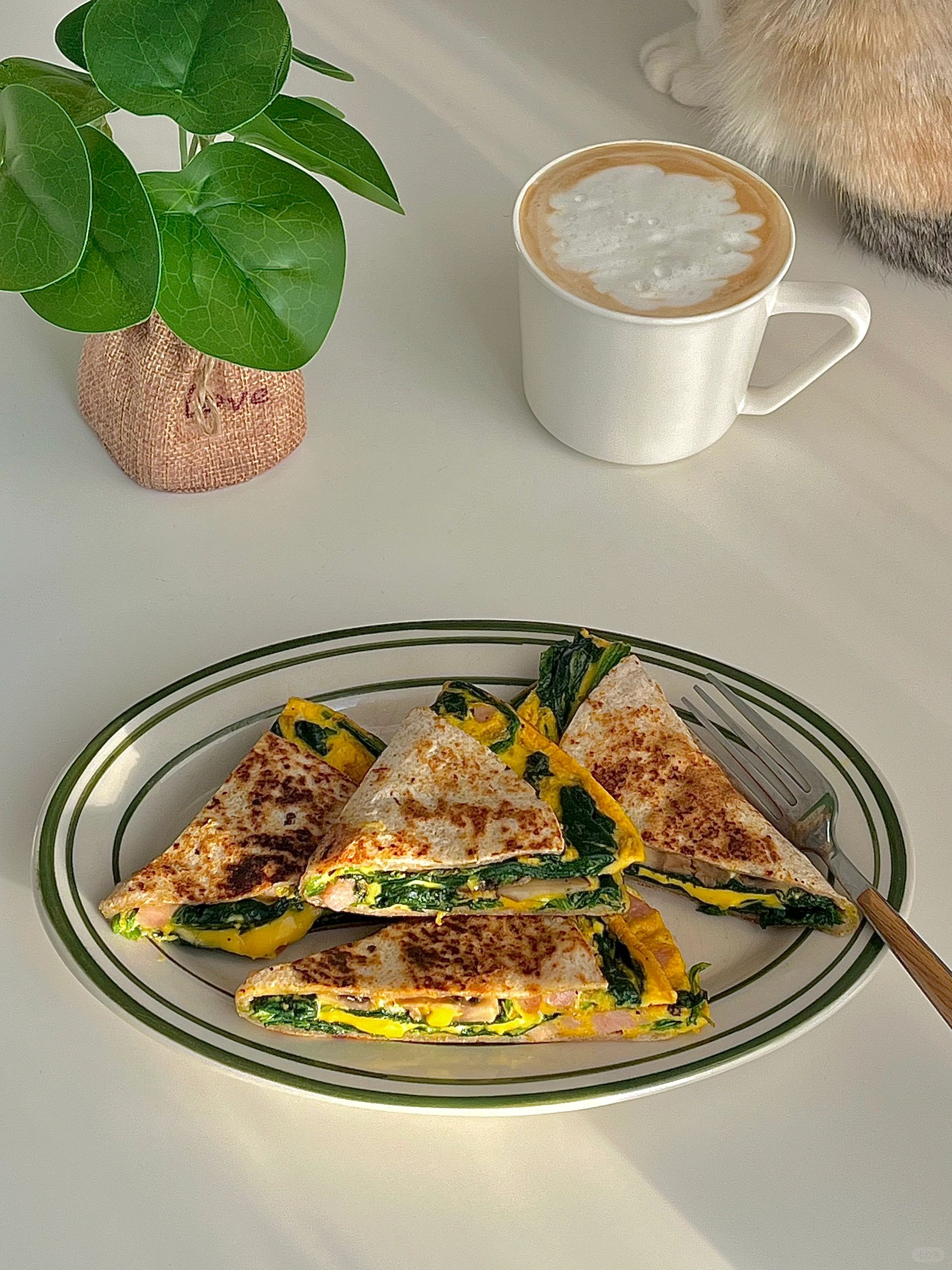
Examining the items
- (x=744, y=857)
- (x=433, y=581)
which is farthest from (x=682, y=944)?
(x=433, y=581)

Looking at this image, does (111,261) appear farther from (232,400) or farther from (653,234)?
A: (653,234)

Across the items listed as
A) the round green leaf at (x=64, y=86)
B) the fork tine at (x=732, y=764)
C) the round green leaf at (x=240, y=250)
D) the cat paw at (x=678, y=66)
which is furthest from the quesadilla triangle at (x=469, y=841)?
the cat paw at (x=678, y=66)

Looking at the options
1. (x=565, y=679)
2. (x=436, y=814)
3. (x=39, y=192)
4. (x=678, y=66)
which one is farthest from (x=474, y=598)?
(x=678, y=66)

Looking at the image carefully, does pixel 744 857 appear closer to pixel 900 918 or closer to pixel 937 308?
pixel 900 918

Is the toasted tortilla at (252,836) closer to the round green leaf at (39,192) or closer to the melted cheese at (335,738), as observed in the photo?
the melted cheese at (335,738)

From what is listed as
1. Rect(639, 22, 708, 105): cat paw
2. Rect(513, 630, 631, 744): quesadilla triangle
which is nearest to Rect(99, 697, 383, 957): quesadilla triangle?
Rect(513, 630, 631, 744): quesadilla triangle

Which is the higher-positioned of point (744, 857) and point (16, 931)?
point (744, 857)
